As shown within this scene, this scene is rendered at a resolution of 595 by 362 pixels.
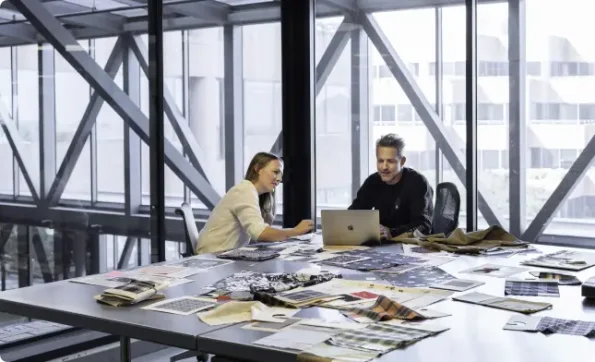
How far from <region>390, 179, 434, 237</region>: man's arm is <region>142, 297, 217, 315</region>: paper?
2204mm

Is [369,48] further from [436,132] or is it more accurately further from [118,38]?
[118,38]

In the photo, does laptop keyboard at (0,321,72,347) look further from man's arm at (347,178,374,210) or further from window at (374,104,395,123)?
window at (374,104,395,123)

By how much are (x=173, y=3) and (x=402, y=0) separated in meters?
2.06

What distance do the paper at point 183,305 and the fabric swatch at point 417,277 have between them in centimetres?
85

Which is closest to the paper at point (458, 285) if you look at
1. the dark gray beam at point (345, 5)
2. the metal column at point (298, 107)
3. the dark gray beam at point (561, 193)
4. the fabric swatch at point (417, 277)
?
the fabric swatch at point (417, 277)

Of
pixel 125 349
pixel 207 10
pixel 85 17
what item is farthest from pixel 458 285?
pixel 207 10

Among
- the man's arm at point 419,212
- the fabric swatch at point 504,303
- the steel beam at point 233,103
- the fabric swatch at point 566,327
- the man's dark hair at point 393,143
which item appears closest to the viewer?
the fabric swatch at point 566,327

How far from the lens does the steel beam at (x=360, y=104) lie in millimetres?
7707

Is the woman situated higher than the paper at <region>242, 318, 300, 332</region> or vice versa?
the woman

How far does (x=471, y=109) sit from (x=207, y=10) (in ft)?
8.22

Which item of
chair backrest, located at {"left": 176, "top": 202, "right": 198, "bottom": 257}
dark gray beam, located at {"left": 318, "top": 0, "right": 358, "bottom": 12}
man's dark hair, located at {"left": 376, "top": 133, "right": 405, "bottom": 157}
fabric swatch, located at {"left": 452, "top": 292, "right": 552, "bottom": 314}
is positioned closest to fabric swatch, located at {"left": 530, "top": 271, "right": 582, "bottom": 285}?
fabric swatch, located at {"left": 452, "top": 292, "right": 552, "bottom": 314}

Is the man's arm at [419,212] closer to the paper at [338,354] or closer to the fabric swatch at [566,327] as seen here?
the fabric swatch at [566,327]

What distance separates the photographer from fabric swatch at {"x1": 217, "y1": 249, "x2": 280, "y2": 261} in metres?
4.26

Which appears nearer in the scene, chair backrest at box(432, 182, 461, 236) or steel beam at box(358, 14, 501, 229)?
chair backrest at box(432, 182, 461, 236)
